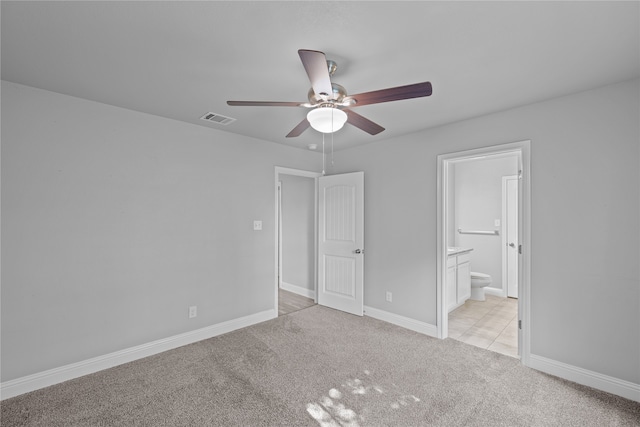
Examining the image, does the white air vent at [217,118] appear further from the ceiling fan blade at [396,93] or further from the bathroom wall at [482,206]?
the bathroom wall at [482,206]

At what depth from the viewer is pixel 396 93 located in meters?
1.65

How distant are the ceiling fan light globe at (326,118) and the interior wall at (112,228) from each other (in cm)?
193

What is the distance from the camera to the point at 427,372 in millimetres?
2531

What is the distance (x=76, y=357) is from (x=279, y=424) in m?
1.92

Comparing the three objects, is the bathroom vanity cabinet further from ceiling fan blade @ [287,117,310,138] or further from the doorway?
ceiling fan blade @ [287,117,310,138]

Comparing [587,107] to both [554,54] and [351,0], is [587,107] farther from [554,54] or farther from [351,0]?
[351,0]

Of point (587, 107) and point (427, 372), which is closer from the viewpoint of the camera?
point (587, 107)

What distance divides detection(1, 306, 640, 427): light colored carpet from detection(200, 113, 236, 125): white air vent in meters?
2.40

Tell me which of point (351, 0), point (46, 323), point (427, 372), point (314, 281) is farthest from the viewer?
point (314, 281)

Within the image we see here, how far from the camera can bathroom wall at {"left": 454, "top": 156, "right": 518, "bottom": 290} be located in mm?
4996

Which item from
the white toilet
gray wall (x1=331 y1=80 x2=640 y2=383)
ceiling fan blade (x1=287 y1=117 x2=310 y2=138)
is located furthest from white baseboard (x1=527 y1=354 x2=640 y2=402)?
ceiling fan blade (x1=287 y1=117 x2=310 y2=138)

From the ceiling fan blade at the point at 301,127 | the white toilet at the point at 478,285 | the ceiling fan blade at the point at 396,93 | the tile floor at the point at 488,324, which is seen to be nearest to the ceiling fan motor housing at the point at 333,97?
the ceiling fan blade at the point at 396,93

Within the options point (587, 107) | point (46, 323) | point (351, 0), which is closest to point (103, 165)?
point (46, 323)

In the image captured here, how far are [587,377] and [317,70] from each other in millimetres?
3128
